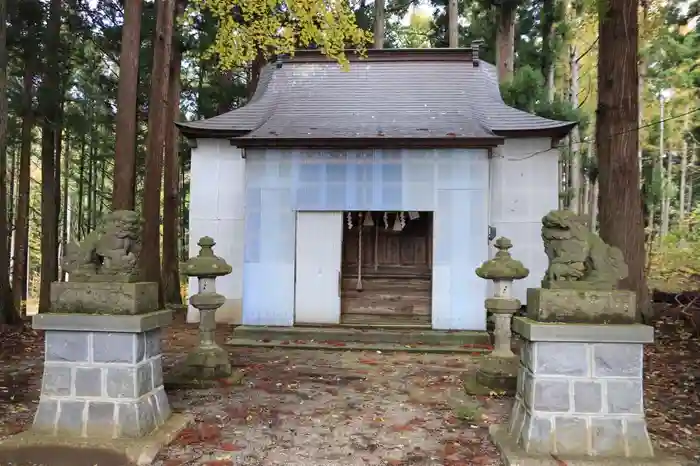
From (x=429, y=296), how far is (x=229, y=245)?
4254mm

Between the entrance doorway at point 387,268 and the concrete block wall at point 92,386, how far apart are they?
5.98 m

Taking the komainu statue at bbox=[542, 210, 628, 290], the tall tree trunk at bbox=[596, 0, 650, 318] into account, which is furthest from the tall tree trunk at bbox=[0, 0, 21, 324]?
the tall tree trunk at bbox=[596, 0, 650, 318]

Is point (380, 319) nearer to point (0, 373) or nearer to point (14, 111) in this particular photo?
point (0, 373)

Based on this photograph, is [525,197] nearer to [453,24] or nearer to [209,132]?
[209,132]

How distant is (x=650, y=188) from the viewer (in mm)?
12336

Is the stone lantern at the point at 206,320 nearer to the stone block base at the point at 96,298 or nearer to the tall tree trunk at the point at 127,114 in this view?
the stone block base at the point at 96,298

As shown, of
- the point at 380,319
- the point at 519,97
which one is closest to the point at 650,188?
the point at 519,97

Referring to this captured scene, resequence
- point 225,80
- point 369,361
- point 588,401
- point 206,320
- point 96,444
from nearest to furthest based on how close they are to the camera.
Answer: point 588,401, point 96,444, point 206,320, point 369,361, point 225,80

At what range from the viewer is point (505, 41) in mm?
14516

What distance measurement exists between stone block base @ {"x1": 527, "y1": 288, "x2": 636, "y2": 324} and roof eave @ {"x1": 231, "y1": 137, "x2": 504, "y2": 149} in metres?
5.62

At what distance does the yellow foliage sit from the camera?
7074 mm

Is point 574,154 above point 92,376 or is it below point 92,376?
above

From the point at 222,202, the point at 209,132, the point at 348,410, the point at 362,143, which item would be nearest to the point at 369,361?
the point at 348,410

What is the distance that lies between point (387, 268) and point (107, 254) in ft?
22.4
